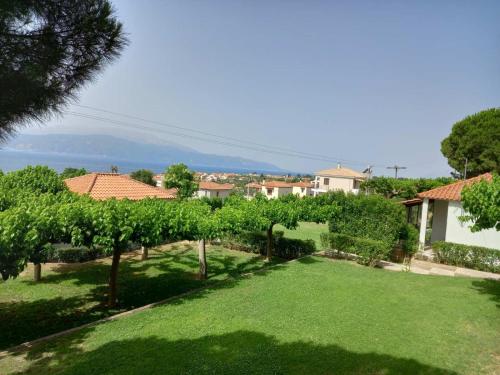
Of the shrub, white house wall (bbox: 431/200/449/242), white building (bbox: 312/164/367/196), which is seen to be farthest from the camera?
white building (bbox: 312/164/367/196)

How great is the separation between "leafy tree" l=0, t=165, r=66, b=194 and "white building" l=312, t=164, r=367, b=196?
189 ft

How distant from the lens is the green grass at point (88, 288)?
30.5 feet

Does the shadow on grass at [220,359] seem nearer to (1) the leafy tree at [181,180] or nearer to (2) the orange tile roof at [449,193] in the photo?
(2) the orange tile roof at [449,193]

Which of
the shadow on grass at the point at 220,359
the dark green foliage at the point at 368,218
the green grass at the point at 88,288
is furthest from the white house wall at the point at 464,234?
the shadow on grass at the point at 220,359

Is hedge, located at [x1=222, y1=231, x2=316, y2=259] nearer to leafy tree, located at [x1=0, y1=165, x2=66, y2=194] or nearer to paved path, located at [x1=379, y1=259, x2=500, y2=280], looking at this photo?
paved path, located at [x1=379, y1=259, x2=500, y2=280]

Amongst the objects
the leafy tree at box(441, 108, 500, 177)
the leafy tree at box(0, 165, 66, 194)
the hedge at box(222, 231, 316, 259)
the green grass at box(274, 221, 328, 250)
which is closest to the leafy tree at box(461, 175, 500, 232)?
the hedge at box(222, 231, 316, 259)

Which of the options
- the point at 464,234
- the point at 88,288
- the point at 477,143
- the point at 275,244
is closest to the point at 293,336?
the point at 88,288

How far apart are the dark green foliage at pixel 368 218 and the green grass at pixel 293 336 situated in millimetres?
6791

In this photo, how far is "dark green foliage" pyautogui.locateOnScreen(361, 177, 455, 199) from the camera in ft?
107

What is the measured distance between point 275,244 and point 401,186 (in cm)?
2189

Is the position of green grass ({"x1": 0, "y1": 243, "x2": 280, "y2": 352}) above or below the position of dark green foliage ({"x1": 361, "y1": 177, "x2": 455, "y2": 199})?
below

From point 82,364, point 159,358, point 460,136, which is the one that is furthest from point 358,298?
point 460,136

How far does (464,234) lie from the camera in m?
17.3

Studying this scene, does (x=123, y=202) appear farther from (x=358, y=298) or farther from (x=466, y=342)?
(x=466, y=342)
